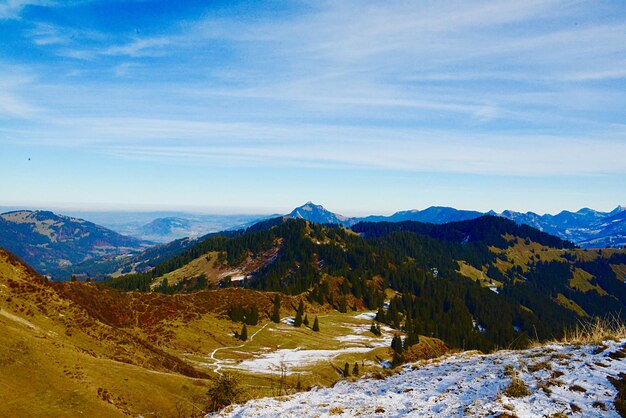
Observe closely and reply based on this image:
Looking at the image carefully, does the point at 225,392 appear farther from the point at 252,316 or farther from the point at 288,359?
the point at 252,316

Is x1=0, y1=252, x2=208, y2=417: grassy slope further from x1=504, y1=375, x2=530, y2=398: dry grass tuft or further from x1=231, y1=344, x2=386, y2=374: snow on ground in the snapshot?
x1=504, y1=375, x2=530, y2=398: dry grass tuft

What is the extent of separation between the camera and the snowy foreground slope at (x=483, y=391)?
16.5 meters

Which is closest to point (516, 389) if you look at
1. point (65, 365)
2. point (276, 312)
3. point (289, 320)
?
point (65, 365)

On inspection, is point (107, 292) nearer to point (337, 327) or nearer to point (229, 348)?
point (229, 348)

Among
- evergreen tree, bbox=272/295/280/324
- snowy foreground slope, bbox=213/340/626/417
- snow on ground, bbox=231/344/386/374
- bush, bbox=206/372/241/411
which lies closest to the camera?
snowy foreground slope, bbox=213/340/626/417

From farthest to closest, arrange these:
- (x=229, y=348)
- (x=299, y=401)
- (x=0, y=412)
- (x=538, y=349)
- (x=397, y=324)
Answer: (x=397, y=324), (x=229, y=348), (x=0, y=412), (x=538, y=349), (x=299, y=401)

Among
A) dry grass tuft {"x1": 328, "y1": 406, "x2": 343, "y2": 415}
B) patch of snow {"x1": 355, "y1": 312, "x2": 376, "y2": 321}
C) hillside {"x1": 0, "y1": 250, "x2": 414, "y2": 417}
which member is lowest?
patch of snow {"x1": 355, "y1": 312, "x2": 376, "y2": 321}

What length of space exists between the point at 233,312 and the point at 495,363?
97070mm

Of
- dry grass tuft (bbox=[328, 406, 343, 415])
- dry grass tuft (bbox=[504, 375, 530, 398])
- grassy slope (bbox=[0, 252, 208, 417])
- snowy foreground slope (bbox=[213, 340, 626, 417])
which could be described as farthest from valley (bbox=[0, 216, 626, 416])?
dry grass tuft (bbox=[328, 406, 343, 415])

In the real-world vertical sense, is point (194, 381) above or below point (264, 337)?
above

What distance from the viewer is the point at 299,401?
2277cm

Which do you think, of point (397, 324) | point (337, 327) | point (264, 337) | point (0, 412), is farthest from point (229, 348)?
point (397, 324)

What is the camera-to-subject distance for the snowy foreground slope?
16.5 metres

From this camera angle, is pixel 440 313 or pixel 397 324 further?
pixel 440 313
